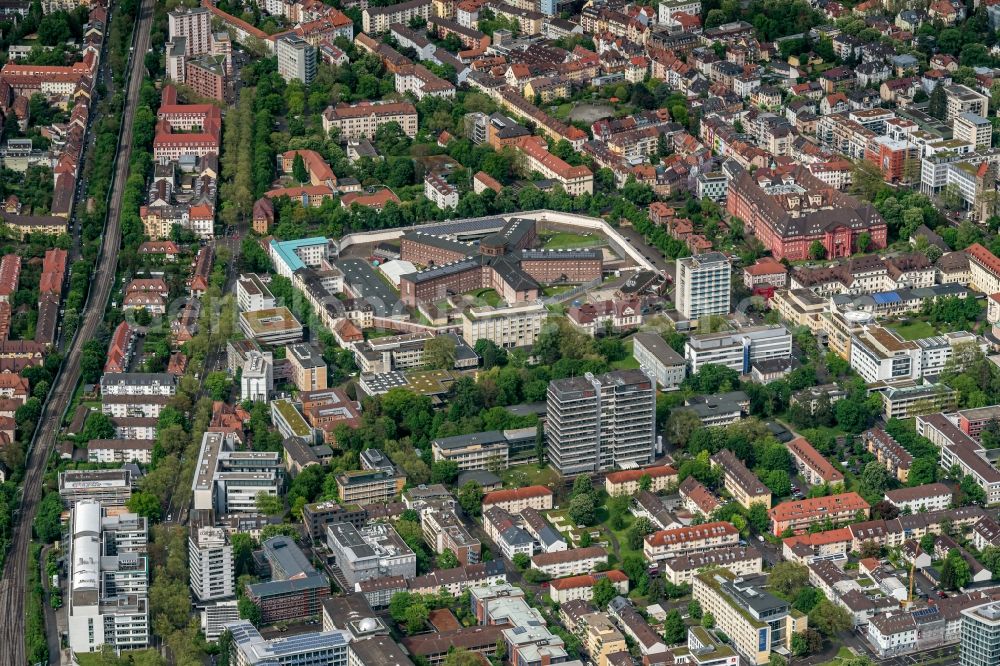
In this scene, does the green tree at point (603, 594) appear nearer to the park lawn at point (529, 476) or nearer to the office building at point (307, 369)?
the park lawn at point (529, 476)

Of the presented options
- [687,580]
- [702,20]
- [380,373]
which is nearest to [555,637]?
[687,580]

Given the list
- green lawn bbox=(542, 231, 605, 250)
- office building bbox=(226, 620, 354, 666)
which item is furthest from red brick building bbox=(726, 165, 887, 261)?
office building bbox=(226, 620, 354, 666)

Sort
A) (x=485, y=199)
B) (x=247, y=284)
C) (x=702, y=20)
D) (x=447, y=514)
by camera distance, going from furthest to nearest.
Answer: (x=702, y=20)
(x=485, y=199)
(x=247, y=284)
(x=447, y=514)

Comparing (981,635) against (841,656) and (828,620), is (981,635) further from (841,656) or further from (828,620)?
(828,620)

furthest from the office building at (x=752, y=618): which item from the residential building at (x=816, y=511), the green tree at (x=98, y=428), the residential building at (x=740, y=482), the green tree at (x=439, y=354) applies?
the green tree at (x=98, y=428)

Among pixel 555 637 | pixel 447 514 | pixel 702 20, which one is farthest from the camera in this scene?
pixel 702 20

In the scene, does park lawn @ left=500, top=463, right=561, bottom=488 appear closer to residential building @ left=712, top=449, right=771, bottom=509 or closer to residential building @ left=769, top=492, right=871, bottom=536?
residential building @ left=712, top=449, right=771, bottom=509

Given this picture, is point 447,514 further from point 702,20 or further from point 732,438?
point 702,20
